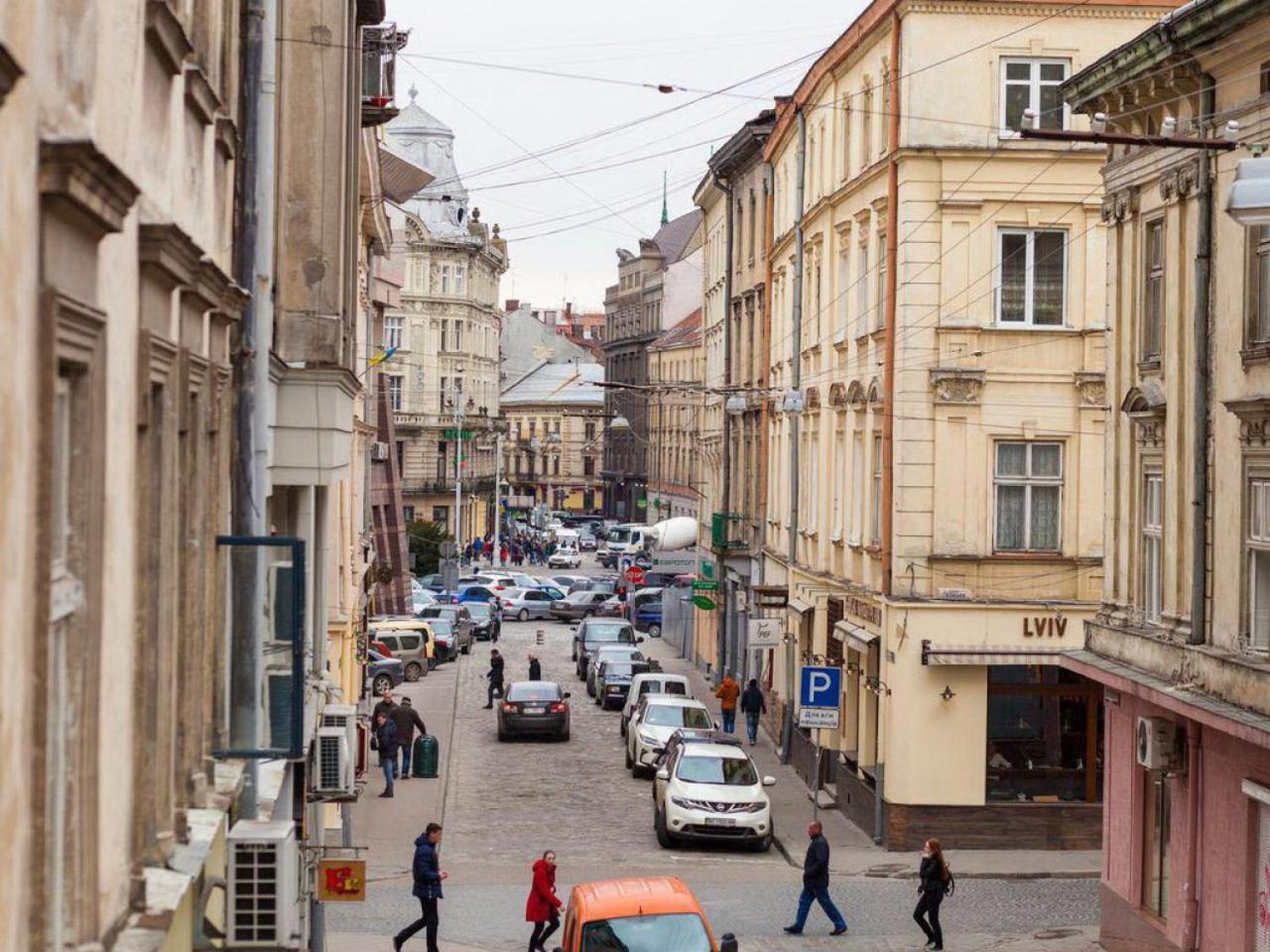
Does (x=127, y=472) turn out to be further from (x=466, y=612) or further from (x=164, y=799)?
(x=466, y=612)

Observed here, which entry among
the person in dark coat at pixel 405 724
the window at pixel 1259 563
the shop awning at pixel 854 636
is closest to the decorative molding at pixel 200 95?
the window at pixel 1259 563

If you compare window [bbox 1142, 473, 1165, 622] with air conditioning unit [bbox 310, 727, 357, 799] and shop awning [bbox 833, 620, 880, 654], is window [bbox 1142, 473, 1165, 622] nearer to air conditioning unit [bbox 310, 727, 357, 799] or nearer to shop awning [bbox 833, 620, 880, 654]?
air conditioning unit [bbox 310, 727, 357, 799]

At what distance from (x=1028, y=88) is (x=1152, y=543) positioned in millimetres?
10493

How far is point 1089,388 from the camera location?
29984mm

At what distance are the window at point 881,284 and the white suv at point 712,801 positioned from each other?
7.13 meters

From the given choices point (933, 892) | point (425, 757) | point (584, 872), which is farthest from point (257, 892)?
point (425, 757)

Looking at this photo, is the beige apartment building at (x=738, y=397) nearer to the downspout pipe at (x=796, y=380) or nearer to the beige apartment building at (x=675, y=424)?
the downspout pipe at (x=796, y=380)

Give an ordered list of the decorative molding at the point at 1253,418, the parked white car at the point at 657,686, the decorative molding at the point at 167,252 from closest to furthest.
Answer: the decorative molding at the point at 167,252 → the decorative molding at the point at 1253,418 → the parked white car at the point at 657,686

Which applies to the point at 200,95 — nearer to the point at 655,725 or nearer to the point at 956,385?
the point at 956,385

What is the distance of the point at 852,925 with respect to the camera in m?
24.3

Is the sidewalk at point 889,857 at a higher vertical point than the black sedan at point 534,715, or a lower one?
lower

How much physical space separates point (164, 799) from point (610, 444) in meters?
141

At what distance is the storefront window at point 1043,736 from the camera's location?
29812mm

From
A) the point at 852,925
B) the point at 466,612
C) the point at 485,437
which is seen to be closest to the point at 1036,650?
the point at 852,925
